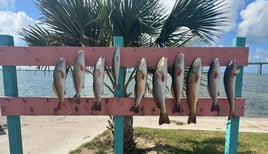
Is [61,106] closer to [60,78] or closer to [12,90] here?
[60,78]

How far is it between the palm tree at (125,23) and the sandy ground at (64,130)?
7.34ft

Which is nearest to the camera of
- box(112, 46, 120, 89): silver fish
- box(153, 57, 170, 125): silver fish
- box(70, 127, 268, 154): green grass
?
box(153, 57, 170, 125): silver fish

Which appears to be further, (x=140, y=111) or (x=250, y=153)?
(x=250, y=153)

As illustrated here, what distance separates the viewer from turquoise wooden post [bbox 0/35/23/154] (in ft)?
7.68

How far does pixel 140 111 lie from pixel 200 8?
6.59 feet

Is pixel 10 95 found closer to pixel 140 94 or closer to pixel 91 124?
pixel 140 94

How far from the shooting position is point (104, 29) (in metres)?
3.12

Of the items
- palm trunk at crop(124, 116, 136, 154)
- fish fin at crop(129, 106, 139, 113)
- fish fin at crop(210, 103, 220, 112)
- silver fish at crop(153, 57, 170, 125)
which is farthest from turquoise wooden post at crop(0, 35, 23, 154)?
fish fin at crop(210, 103, 220, 112)

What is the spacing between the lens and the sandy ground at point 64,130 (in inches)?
167

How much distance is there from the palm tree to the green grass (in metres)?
2.02

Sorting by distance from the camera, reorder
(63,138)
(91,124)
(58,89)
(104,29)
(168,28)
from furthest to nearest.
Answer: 1. (91,124)
2. (63,138)
3. (168,28)
4. (104,29)
5. (58,89)

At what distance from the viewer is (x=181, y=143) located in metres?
4.19

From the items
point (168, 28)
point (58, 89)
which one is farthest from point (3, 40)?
point (168, 28)

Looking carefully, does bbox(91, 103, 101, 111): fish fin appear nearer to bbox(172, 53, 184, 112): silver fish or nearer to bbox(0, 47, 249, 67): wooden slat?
bbox(0, 47, 249, 67): wooden slat
